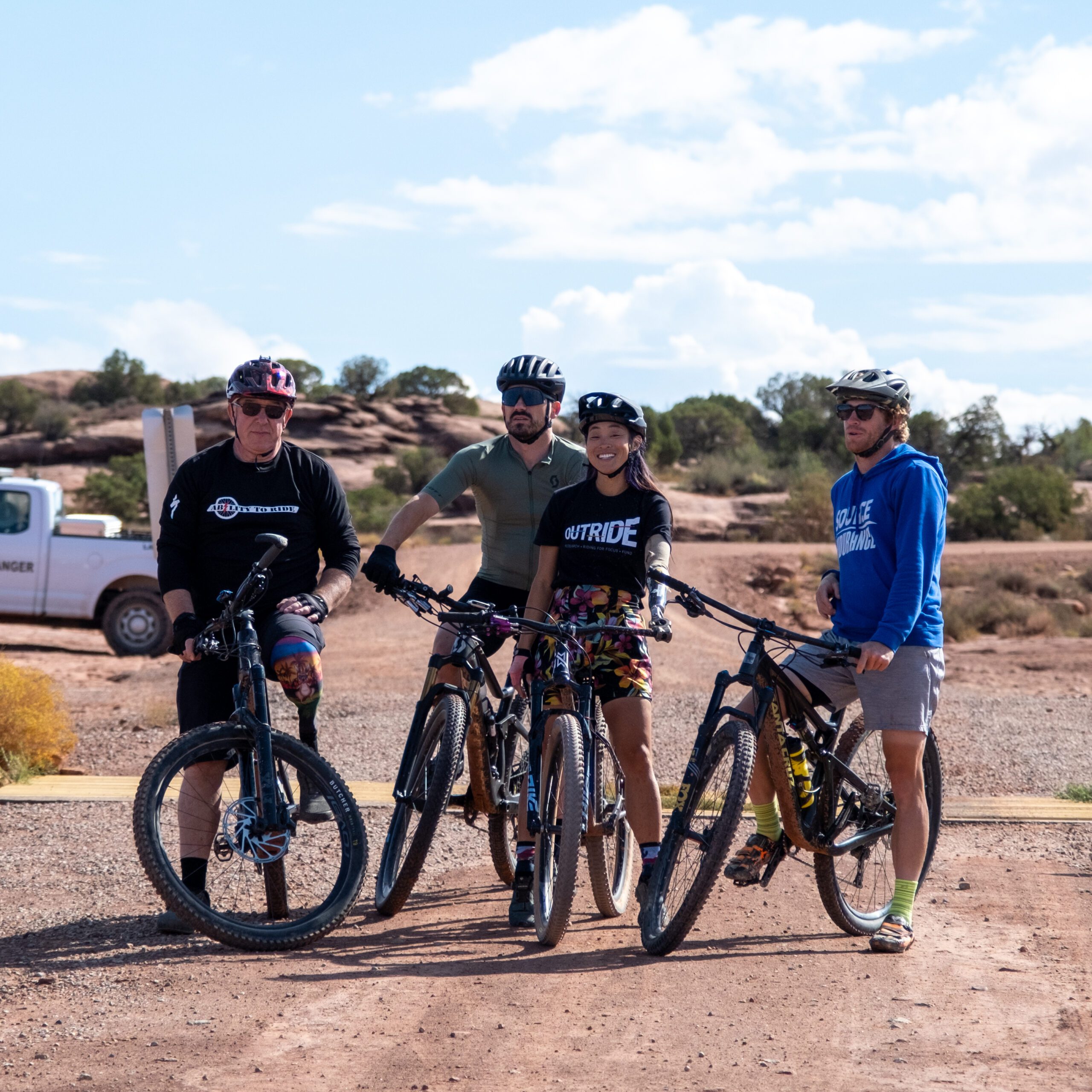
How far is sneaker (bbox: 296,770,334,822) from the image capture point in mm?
4812

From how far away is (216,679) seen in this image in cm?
505

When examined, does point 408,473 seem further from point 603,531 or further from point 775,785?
point 775,785

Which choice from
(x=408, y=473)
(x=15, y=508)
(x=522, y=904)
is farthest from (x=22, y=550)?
(x=408, y=473)

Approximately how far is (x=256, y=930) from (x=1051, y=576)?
84.6 feet

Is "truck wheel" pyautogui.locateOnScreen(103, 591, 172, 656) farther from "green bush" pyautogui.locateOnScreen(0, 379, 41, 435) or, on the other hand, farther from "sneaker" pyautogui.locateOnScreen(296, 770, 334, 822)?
"green bush" pyautogui.locateOnScreen(0, 379, 41, 435)

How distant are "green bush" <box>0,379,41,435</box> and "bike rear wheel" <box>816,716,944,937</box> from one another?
57604 millimetres

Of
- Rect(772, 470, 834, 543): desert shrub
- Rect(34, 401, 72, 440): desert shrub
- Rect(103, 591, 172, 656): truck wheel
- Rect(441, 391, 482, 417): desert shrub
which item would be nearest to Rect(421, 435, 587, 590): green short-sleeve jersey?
Rect(103, 591, 172, 656): truck wheel

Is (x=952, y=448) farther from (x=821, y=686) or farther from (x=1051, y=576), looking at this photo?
(x=821, y=686)

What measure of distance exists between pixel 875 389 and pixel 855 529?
50 centimetres

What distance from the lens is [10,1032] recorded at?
383 cm

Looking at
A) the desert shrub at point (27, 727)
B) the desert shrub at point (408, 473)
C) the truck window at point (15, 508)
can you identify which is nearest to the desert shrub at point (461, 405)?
the desert shrub at point (408, 473)

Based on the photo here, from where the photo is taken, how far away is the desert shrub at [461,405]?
62188mm

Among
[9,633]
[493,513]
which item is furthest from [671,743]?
[9,633]

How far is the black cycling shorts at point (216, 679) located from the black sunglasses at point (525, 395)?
1.21 metres
